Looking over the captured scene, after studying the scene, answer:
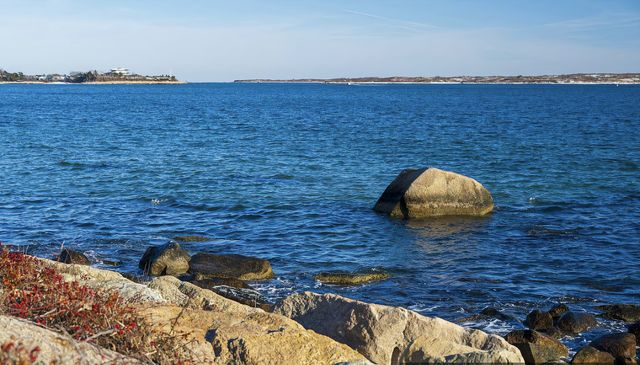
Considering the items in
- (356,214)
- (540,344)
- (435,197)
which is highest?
(435,197)

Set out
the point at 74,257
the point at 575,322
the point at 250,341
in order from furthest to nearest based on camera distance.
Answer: the point at 74,257
the point at 575,322
the point at 250,341

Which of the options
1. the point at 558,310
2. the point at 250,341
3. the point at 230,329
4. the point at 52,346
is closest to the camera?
the point at 52,346

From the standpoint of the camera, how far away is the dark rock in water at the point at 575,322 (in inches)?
480

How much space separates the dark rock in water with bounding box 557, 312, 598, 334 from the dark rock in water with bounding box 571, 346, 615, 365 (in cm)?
208

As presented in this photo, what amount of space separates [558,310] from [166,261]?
8.54 m

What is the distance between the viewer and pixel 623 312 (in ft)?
42.8

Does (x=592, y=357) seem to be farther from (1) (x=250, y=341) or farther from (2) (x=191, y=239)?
(2) (x=191, y=239)

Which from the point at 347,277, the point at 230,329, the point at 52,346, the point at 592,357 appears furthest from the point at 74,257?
the point at 592,357

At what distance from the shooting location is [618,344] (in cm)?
1075

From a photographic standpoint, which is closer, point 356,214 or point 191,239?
point 191,239

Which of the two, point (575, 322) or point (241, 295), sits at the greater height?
point (575, 322)

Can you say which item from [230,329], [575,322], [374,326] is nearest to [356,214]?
[575,322]

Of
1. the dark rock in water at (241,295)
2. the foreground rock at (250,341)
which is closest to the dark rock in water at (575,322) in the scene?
the dark rock in water at (241,295)

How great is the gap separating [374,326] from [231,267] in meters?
7.75
